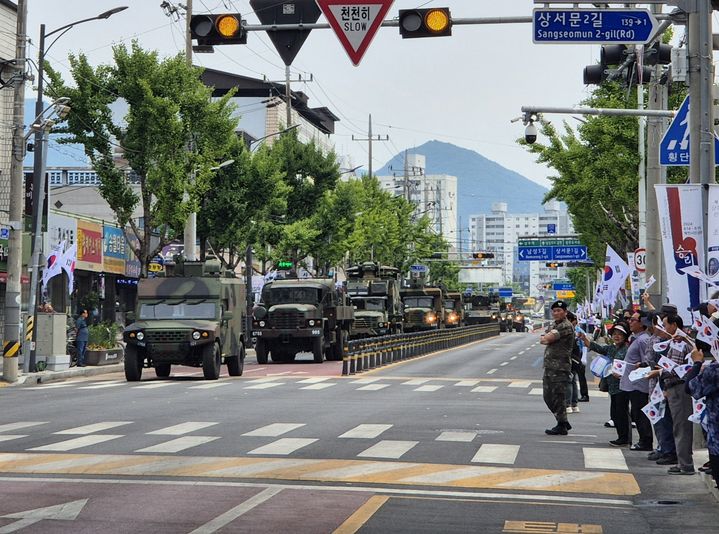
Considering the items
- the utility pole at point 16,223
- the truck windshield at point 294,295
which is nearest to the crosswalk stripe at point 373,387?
the utility pole at point 16,223

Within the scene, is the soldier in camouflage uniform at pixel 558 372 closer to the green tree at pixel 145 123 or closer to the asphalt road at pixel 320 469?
the asphalt road at pixel 320 469

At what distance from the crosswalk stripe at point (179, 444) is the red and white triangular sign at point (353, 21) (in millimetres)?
5343

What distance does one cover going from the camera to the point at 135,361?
31344mm

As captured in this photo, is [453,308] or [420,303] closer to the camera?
[420,303]

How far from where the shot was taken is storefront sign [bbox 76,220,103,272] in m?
53.5

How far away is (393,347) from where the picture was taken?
1820 inches

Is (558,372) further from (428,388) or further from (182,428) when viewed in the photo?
(428,388)

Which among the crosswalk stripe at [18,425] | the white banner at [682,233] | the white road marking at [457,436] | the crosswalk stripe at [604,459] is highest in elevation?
the white banner at [682,233]

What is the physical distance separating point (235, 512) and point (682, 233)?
7697 mm

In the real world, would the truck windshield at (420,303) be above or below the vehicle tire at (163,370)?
above

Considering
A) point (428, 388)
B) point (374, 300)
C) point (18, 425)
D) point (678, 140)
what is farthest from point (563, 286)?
point (18, 425)

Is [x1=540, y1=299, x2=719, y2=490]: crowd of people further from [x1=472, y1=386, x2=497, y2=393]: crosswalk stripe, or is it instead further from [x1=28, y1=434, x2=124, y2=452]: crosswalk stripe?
[x1=472, y1=386, x2=497, y2=393]: crosswalk stripe

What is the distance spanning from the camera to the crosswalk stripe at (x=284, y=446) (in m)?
15.4

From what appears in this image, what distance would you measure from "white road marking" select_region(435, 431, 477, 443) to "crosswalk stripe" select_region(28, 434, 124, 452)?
14.8 ft
